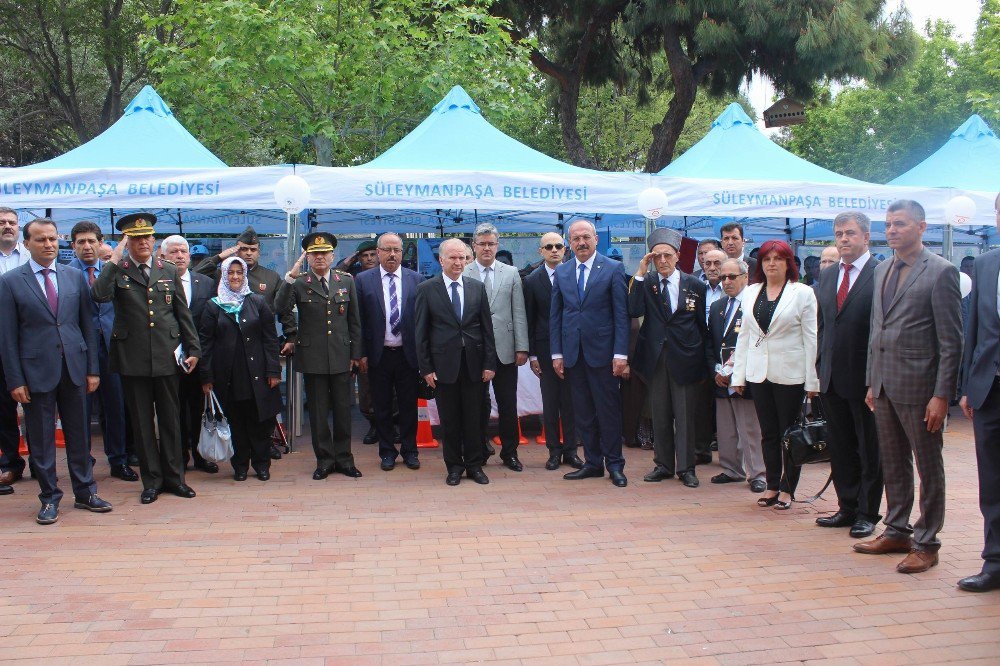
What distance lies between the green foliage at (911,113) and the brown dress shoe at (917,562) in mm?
21768

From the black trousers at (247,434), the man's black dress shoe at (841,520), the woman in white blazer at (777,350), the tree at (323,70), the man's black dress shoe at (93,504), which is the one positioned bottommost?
the man's black dress shoe at (841,520)

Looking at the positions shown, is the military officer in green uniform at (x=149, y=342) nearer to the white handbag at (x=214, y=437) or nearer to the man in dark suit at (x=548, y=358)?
the white handbag at (x=214, y=437)

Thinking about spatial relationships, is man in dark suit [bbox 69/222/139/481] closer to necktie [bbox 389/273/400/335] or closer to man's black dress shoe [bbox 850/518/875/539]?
necktie [bbox 389/273/400/335]

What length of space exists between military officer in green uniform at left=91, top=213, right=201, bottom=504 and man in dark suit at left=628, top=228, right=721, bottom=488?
3.53 m

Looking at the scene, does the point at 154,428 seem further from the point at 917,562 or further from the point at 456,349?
the point at 917,562

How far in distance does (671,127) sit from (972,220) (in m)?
9.54

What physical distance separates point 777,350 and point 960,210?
5.18 meters

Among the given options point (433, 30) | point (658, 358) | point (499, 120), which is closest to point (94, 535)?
point (658, 358)

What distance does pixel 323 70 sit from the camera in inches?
539

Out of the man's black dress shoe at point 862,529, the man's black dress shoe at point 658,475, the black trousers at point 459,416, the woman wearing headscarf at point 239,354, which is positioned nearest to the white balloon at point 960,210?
the man's black dress shoe at point 658,475

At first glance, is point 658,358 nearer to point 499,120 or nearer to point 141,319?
point 141,319

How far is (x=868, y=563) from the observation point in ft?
16.2

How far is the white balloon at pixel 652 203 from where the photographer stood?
8.55m

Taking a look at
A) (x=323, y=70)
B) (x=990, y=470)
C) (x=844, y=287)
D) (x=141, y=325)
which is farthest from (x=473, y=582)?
(x=323, y=70)
